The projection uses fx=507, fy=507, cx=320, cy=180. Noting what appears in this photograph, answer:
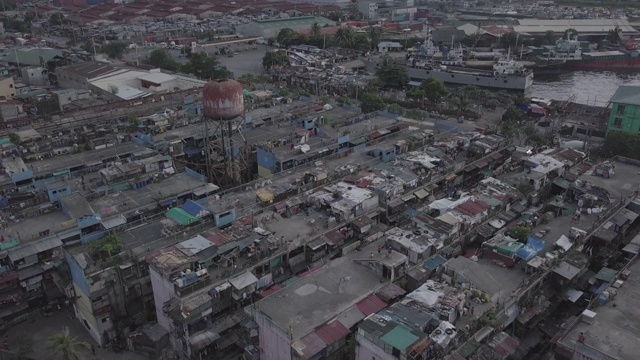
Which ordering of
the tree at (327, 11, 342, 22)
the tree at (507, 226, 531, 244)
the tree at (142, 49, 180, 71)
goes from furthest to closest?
1. the tree at (327, 11, 342, 22)
2. the tree at (142, 49, 180, 71)
3. the tree at (507, 226, 531, 244)

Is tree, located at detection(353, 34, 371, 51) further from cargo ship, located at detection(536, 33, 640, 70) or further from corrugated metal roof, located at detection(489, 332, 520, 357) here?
corrugated metal roof, located at detection(489, 332, 520, 357)

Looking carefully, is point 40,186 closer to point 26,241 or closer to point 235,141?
point 26,241

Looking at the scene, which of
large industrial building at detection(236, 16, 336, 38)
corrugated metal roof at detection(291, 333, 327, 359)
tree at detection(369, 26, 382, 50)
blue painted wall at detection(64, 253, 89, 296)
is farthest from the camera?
large industrial building at detection(236, 16, 336, 38)

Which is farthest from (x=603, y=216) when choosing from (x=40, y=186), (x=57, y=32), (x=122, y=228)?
(x=57, y=32)

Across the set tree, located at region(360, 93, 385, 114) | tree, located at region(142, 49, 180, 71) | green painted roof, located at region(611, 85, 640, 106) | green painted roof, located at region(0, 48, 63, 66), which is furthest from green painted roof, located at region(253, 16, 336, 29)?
green painted roof, located at region(611, 85, 640, 106)

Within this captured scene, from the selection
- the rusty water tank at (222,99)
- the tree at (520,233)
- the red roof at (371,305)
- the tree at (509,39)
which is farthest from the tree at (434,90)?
the tree at (509,39)

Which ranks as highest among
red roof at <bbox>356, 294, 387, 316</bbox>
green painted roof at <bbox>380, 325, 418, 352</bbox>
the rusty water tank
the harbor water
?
the rusty water tank

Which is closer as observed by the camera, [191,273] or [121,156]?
[191,273]

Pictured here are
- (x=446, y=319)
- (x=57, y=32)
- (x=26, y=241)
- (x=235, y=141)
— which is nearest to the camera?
(x=446, y=319)
